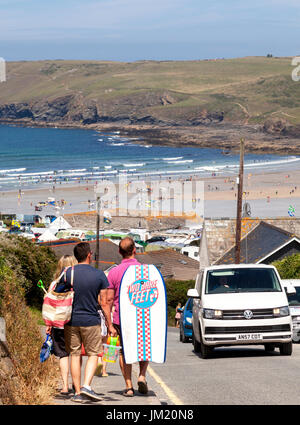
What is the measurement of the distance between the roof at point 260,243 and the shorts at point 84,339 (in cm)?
2516

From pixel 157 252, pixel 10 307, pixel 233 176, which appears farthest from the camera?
pixel 233 176

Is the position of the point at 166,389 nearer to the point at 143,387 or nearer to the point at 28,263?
the point at 143,387

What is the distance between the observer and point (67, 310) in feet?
25.9

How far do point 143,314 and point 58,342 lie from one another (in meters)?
0.95

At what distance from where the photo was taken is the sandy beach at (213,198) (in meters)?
73.4

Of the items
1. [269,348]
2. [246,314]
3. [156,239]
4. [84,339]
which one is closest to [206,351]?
[246,314]

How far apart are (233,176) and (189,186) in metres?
16.4

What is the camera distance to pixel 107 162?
5182 inches

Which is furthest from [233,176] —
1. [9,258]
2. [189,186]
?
[9,258]

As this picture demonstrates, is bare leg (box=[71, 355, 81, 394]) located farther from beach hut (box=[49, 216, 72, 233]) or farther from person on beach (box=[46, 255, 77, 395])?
beach hut (box=[49, 216, 72, 233])

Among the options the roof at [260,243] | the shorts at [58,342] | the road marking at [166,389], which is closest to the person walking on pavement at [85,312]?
the shorts at [58,342]

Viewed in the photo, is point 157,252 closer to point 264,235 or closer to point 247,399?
point 264,235

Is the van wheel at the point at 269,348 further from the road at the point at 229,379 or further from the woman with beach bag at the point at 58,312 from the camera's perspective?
the woman with beach bag at the point at 58,312

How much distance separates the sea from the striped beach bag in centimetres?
8666
